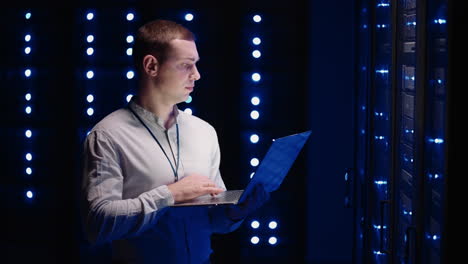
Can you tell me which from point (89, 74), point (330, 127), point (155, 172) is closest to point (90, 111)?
point (89, 74)

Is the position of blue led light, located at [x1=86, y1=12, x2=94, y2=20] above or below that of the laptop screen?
above

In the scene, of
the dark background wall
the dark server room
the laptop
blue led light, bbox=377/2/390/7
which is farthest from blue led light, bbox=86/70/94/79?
the laptop

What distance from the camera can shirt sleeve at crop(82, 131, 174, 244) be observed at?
194 centimetres

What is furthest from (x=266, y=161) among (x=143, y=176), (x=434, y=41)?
(x=434, y=41)

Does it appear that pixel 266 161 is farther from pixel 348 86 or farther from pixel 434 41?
pixel 348 86

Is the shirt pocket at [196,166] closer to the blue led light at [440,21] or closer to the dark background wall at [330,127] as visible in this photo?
the blue led light at [440,21]

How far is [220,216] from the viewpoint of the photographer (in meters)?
2.24

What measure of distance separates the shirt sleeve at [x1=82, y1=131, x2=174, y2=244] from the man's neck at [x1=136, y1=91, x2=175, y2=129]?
238 millimetres

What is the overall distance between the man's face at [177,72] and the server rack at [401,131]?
699mm

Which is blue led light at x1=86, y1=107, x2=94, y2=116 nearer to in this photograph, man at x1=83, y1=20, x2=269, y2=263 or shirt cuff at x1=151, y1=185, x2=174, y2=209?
man at x1=83, y1=20, x2=269, y2=263

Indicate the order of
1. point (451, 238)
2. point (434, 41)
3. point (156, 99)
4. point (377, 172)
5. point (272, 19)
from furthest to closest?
point (272, 19) < point (377, 172) < point (156, 99) < point (434, 41) < point (451, 238)

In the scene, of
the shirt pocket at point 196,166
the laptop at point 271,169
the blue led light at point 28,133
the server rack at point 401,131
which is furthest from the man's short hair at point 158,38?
the blue led light at point 28,133

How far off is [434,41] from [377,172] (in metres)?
1.23

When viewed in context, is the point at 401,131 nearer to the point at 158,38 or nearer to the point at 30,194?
the point at 158,38
